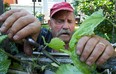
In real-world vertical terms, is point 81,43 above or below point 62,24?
above

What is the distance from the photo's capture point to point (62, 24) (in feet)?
7.41

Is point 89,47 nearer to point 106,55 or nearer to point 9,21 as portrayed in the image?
point 106,55

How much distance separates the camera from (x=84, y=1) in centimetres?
555

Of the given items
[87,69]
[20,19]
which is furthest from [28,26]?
[87,69]

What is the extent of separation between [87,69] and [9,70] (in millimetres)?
230

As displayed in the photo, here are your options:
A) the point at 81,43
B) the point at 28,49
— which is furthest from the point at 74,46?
the point at 28,49

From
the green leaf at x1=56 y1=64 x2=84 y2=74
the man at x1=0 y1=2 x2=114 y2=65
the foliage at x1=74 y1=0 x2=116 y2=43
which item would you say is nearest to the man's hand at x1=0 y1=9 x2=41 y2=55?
the man at x1=0 y1=2 x2=114 y2=65

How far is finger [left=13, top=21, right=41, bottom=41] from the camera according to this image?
2.64ft

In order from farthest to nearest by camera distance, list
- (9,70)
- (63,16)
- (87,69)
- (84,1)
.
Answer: (84,1), (63,16), (9,70), (87,69)

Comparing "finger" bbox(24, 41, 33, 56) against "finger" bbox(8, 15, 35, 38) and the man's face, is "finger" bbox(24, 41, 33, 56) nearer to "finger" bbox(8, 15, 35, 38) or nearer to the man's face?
"finger" bbox(8, 15, 35, 38)

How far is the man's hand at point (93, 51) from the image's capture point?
2.22ft

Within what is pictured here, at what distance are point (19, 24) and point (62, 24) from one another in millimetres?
1439

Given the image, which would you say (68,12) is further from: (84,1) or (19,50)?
(84,1)

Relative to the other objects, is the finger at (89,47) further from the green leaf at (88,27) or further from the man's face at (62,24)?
the man's face at (62,24)
